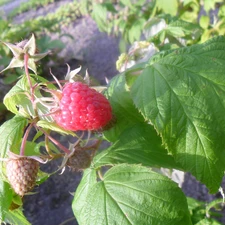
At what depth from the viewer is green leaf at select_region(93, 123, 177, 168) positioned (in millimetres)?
792

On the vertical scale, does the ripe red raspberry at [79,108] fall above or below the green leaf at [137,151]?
above

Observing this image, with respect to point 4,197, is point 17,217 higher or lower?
lower

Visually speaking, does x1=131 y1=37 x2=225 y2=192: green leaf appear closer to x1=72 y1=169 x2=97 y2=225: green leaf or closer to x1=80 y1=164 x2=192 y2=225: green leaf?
x1=80 y1=164 x2=192 y2=225: green leaf

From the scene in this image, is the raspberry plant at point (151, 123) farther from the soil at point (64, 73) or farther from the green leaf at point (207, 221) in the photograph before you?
the green leaf at point (207, 221)

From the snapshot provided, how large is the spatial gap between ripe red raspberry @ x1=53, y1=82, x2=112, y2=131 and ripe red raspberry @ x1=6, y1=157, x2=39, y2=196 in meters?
0.09

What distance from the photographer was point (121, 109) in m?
0.86

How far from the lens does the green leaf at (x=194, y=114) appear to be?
0.71 meters

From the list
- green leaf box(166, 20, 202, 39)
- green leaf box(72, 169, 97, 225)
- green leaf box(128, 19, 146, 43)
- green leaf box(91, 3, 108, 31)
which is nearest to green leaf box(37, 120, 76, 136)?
green leaf box(72, 169, 97, 225)

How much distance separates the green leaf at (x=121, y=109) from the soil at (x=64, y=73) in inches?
8.8

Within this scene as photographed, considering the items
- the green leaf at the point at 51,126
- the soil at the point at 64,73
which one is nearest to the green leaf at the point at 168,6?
the soil at the point at 64,73

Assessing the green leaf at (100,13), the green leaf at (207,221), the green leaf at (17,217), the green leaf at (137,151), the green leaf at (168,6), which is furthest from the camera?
the green leaf at (100,13)

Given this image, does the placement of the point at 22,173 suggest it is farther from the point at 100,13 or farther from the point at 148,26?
the point at 100,13

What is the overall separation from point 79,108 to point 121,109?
0.18 meters

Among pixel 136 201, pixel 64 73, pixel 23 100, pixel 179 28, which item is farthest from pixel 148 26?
pixel 64 73
